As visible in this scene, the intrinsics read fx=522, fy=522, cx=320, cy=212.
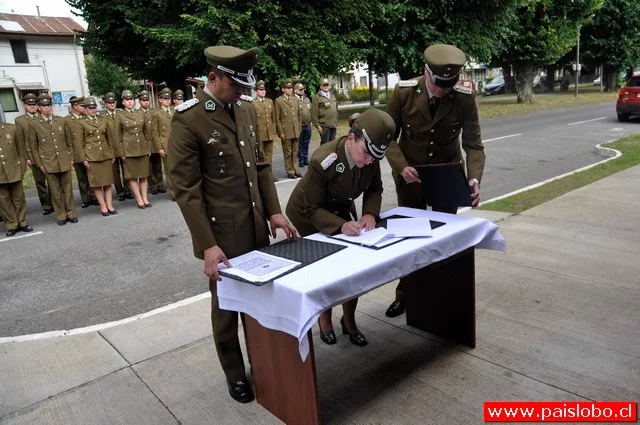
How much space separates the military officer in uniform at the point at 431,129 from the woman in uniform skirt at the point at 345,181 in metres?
0.51

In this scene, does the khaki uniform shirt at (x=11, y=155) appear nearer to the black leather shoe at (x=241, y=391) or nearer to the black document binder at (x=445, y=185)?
the black leather shoe at (x=241, y=391)

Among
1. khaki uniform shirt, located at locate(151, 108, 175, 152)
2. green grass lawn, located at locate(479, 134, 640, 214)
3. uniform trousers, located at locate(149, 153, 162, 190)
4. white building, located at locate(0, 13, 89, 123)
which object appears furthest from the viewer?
white building, located at locate(0, 13, 89, 123)

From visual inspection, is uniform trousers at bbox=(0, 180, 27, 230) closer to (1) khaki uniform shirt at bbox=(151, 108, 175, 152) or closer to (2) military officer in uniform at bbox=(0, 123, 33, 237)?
(2) military officer in uniform at bbox=(0, 123, 33, 237)

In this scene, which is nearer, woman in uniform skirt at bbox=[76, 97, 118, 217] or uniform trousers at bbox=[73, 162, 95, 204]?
woman in uniform skirt at bbox=[76, 97, 118, 217]

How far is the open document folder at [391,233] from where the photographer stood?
2.97 metres

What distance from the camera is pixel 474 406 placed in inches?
117

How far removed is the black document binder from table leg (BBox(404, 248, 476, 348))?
44 cm

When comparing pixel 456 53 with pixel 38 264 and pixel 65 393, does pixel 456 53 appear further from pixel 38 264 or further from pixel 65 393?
pixel 38 264

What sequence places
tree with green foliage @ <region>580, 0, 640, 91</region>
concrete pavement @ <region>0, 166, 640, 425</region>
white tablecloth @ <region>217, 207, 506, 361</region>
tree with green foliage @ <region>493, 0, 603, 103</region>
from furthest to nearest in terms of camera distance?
tree with green foliage @ <region>580, 0, 640, 91</region>
tree with green foliage @ <region>493, 0, 603, 103</region>
concrete pavement @ <region>0, 166, 640, 425</region>
white tablecloth @ <region>217, 207, 506, 361</region>

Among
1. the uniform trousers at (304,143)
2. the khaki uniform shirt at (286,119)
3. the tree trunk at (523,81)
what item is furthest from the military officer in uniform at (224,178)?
the tree trunk at (523,81)

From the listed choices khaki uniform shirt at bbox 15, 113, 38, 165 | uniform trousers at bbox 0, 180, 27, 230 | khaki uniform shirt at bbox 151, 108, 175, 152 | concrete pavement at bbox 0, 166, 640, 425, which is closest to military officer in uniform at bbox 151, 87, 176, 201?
khaki uniform shirt at bbox 151, 108, 175, 152

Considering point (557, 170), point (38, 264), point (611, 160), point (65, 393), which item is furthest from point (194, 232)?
point (611, 160)

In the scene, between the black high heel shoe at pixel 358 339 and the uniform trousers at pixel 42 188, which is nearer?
the black high heel shoe at pixel 358 339

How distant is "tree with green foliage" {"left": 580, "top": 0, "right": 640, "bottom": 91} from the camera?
32469 millimetres
